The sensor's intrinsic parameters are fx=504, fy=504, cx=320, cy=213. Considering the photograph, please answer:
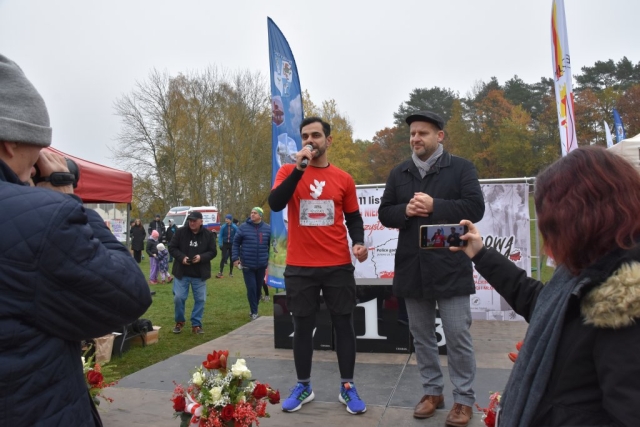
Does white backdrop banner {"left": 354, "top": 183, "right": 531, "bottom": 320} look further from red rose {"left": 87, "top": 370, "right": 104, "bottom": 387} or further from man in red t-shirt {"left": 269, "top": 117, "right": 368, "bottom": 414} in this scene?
red rose {"left": 87, "top": 370, "right": 104, "bottom": 387}

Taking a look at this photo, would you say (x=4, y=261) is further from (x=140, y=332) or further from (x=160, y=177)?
(x=160, y=177)

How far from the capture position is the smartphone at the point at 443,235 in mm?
2217

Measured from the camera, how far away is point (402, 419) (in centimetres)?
371

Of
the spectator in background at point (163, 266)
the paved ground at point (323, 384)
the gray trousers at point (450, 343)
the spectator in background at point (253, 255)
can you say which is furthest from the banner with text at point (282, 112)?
the spectator in background at point (163, 266)

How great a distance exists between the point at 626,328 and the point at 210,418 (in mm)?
2313

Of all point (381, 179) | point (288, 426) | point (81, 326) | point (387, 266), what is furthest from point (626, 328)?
point (381, 179)

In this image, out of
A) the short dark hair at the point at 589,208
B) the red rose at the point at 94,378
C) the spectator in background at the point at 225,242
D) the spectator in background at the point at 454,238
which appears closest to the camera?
the short dark hair at the point at 589,208

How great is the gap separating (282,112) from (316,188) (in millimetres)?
4568

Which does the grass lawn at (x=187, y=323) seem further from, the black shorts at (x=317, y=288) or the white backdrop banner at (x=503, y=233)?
the white backdrop banner at (x=503, y=233)

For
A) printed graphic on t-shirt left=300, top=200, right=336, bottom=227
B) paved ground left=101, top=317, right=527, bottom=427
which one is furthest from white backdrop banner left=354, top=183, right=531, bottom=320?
printed graphic on t-shirt left=300, top=200, right=336, bottom=227

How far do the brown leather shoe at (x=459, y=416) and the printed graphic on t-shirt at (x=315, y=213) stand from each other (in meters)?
1.61

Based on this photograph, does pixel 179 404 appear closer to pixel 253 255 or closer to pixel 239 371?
pixel 239 371

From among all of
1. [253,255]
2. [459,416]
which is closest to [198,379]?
[459,416]

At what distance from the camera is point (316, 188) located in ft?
13.0
